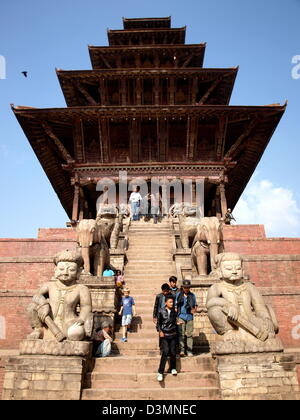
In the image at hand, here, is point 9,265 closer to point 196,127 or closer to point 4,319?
point 4,319

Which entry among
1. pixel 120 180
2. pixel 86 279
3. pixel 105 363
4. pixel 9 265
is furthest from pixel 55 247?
pixel 120 180

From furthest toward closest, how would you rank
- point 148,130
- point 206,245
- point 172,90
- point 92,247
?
point 172,90 < point 148,130 < point 206,245 < point 92,247

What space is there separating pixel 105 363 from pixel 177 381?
1047 millimetres

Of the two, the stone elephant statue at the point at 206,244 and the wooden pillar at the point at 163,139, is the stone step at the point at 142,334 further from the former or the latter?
the wooden pillar at the point at 163,139

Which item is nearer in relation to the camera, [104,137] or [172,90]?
[104,137]

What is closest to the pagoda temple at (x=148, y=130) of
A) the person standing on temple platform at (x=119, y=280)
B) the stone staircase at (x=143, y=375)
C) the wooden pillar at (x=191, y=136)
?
the wooden pillar at (x=191, y=136)

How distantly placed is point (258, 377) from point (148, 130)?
1675 centimetres

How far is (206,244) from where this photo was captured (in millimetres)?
7438

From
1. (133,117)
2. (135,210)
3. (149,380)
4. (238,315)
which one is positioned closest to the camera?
(238,315)

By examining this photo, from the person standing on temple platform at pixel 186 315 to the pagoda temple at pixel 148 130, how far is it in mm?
11808

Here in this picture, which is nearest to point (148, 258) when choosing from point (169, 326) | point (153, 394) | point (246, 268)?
point (246, 268)

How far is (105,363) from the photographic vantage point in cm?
472

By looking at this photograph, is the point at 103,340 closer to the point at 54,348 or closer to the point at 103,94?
the point at 54,348
